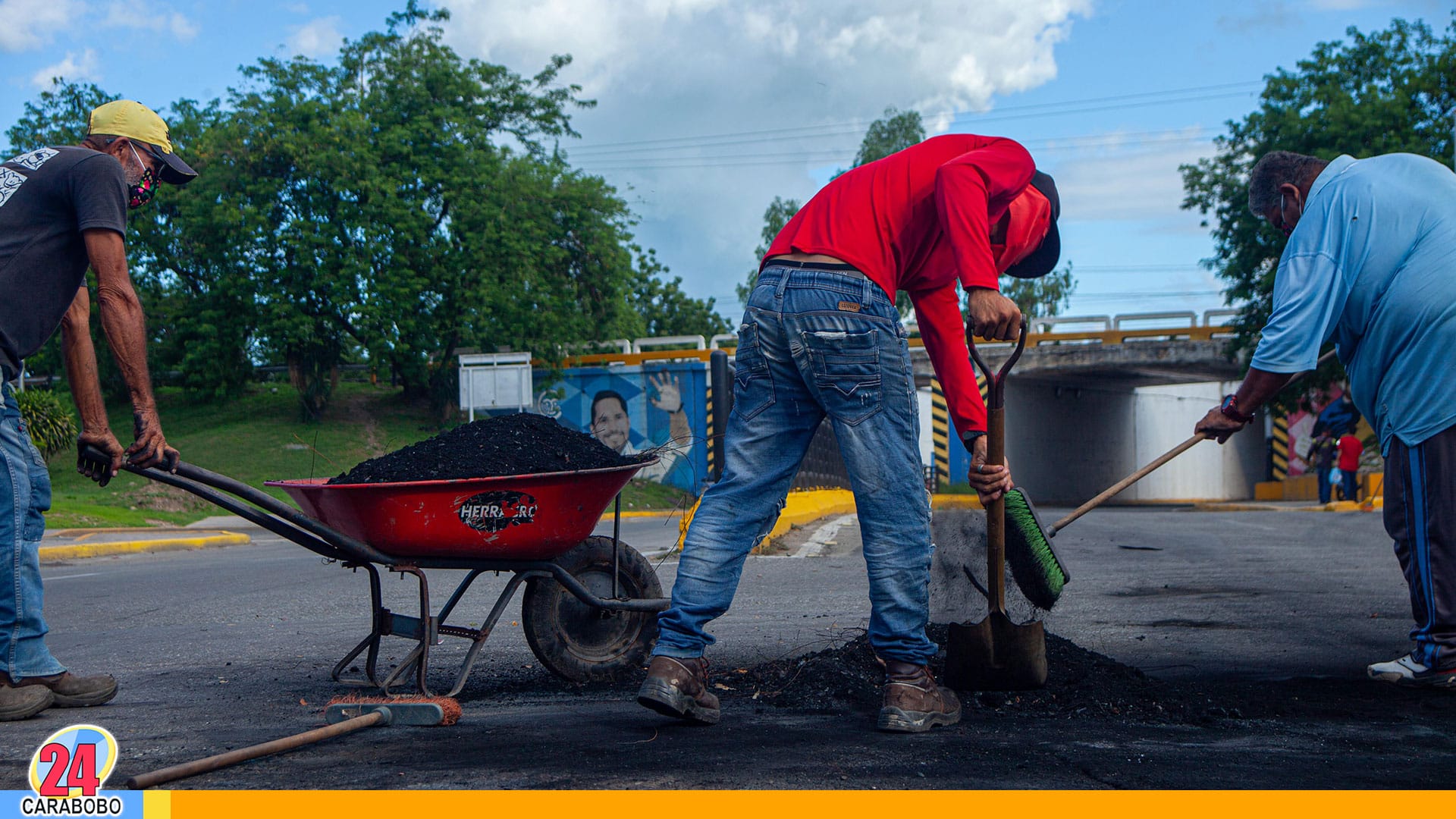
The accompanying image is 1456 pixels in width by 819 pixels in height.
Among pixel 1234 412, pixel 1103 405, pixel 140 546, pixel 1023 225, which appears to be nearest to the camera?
pixel 1023 225

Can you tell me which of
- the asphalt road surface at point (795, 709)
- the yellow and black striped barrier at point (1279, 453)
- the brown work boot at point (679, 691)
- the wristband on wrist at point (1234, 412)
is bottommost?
the yellow and black striped barrier at point (1279, 453)

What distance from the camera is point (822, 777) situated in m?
2.33

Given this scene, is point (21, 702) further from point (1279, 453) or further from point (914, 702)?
point (1279, 453)

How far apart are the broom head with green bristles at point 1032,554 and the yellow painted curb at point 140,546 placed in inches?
401

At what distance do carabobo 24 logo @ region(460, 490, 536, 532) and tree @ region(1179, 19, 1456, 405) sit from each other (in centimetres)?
2345

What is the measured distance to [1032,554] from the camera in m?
3.35

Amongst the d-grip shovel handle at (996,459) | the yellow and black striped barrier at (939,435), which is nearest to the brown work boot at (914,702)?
the d-grip shovel handle at (996,459)

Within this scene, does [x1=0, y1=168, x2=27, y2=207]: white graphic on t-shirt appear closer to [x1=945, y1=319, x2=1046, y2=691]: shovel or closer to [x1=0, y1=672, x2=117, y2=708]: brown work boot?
[x1=0, y1=672, x2=117, y2=708]: brown work boot

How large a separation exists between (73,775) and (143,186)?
192 centimetres

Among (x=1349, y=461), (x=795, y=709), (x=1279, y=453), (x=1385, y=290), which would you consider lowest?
(x=1279, y=453)

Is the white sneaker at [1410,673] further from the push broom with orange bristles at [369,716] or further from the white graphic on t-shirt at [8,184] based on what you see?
the white graphic on t-shirt at [8,184]

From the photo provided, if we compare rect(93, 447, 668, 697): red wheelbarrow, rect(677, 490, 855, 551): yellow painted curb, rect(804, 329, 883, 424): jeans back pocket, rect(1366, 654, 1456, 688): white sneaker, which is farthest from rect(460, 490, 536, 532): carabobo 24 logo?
rect(677, 490, 855, 551): yellow painted curb

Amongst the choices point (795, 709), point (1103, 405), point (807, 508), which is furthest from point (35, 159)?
point (1103, 405)

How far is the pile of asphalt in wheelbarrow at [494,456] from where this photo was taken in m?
3.34
